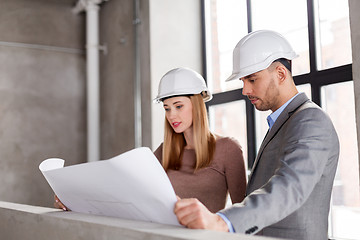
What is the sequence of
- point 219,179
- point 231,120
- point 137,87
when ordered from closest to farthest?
point 219,179, point 231,120, point 137,87

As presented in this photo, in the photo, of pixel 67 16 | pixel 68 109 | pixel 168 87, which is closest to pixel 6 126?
pixel 68 109

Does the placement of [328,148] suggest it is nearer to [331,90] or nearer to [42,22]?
[331,90]

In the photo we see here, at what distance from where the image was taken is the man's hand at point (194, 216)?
40.8 inches

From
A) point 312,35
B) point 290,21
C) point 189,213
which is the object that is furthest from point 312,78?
point 189,213

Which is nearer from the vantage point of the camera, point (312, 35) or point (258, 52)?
point (258, 52)

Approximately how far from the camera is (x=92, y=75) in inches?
210

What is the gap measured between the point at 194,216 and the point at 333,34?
2811 millimetres

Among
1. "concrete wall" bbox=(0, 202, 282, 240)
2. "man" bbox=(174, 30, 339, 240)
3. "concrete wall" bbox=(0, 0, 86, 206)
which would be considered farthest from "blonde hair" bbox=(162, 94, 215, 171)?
"concrete wall" bbox=(0, 0, 86, 206)

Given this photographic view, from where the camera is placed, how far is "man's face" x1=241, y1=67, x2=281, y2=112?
5.85ft

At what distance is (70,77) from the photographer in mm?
5668

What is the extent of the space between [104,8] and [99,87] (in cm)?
94

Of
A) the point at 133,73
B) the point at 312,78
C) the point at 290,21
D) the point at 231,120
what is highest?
the point at 290,21

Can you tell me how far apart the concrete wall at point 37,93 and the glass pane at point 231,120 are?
1.84m

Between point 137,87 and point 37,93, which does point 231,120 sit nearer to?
point 137,87
